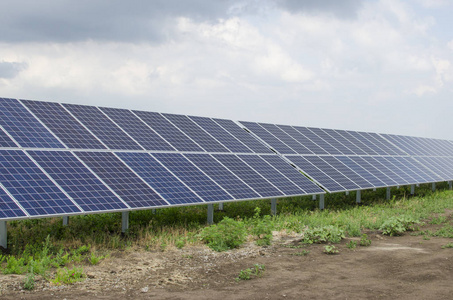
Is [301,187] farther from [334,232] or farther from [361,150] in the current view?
[361,150]

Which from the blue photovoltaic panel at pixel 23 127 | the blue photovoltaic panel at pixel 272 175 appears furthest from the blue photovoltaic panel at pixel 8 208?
the blue photovoltaic panel at pixel 272 175

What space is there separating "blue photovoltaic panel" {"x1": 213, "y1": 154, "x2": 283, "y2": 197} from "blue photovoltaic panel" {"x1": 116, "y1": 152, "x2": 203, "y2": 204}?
10.8 ft

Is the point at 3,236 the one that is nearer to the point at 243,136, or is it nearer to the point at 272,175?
the point at 272,175

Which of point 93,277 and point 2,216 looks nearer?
point 93,277

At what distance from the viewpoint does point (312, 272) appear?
39.9ft

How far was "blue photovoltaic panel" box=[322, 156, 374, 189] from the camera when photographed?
2490cm

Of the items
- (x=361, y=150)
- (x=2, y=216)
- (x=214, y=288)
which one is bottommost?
(x=214, y=288)

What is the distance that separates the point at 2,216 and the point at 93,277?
302cm

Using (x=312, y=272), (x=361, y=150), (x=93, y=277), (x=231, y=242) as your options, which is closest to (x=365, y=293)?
(x=312, y=272)

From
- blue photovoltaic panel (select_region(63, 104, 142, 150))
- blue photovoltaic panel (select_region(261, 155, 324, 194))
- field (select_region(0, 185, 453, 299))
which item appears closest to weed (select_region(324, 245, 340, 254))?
field (select_region(0, 185, 453, 299))

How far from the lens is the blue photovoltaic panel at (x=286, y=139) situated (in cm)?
2638

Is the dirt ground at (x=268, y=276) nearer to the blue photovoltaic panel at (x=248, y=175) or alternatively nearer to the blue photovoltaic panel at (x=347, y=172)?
the blue photovoltaic panel at (x=248, y=175)

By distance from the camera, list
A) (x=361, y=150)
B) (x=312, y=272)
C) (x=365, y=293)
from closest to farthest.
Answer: (x=365, y=293)
(x=312, y=272)
(x=361, y=150)

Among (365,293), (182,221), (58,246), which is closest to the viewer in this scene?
(365,293)
